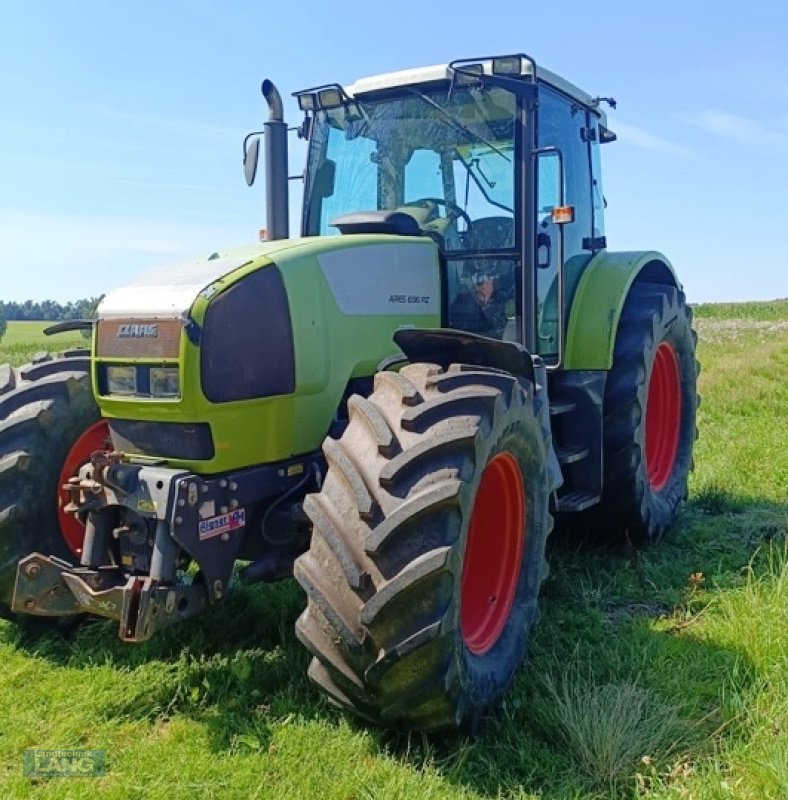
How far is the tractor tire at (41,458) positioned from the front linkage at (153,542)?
319 mm

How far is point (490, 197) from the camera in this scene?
4535mm

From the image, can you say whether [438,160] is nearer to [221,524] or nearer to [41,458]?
[221,524]

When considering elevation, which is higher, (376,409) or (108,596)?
(376,409)

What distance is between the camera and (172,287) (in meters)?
3.43

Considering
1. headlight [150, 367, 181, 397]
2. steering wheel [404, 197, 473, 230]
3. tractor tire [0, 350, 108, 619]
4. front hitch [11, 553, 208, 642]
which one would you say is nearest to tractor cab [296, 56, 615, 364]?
steering wheel [404, 197, 473, 230]

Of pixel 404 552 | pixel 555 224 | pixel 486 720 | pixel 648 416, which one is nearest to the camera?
pixel 404 552

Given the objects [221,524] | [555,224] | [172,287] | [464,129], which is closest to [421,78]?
[464,129]

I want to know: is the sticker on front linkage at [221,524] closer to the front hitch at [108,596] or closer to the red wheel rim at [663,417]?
the front hitch at [108,596]

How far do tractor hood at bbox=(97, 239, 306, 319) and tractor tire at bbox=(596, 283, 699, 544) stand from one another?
7.25 feet

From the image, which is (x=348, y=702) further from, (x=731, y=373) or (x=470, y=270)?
(x=731, y=373)

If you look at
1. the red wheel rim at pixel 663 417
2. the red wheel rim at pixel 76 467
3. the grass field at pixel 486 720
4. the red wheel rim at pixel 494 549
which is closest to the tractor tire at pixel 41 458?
the red wheel rim at pixel 76 467

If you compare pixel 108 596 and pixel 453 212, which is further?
pixel 453 212

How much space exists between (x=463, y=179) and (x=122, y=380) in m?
2.08

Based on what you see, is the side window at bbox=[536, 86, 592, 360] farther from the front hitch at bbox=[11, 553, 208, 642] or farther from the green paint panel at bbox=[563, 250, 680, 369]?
the front hitch at bbox=[11, 553, 208, 642]
